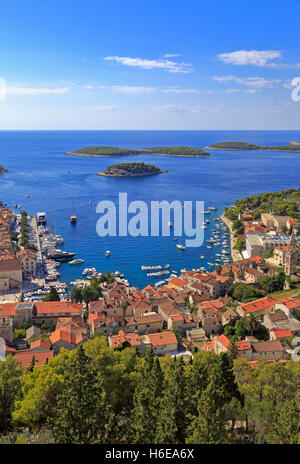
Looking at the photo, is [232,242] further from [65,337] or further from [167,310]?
[65,337]

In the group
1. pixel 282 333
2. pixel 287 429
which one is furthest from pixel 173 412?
pixel 282 333

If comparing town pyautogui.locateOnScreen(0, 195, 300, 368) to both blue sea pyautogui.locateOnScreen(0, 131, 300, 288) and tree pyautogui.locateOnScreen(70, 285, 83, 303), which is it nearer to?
tree pyautogui.locateOnScreen(70, 285, 83, 303)

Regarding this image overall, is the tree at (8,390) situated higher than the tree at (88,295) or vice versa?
the tree at (8,390)

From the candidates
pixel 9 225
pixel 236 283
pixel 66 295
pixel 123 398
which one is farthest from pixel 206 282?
pixel 9 225

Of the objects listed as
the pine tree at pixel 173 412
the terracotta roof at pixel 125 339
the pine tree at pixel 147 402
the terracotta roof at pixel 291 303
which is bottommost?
the terracotta roof at pixel 125 339

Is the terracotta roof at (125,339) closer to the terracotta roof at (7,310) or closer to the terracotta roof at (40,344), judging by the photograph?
the terracotta roof at (40,344)

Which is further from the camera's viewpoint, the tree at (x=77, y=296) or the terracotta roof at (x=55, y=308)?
the tree at (x=77, y=296)

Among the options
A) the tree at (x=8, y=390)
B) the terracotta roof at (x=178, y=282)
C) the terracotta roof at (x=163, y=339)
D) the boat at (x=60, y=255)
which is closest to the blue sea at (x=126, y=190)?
the boat at (x=60, y=255)
